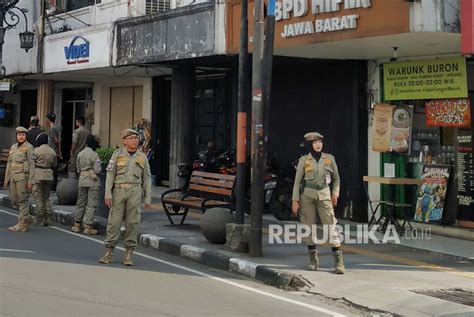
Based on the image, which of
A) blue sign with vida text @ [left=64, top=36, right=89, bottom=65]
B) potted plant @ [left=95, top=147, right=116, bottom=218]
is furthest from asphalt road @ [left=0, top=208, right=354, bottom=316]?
blue sign with vida text @ [left=64, top=36, right=89, bottom=65]

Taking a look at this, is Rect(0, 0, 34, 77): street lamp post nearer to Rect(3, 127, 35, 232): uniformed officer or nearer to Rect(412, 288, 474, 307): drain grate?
Rect(3, 127, 35, 232): uniformed officer

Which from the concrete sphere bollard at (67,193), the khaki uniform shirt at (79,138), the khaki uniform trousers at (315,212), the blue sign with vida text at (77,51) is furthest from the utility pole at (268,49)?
the blue sign with vida text at (77,51)

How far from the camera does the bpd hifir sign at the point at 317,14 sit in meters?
9.82

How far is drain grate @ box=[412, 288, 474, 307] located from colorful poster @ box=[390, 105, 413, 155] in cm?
495

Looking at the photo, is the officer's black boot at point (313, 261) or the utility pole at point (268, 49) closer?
the officer's black boot at point (313, 261)

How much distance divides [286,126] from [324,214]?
6.19 meters

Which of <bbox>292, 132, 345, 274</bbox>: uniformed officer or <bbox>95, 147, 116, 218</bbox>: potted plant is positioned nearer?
<bbox>292, 132, 345, 274</bbox>: uniformed officer

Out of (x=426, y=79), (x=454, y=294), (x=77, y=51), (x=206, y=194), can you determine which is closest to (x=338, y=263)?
(x=454, y=294)

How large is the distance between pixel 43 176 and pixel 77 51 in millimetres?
6912

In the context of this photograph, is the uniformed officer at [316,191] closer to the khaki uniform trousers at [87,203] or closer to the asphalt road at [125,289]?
the asphalt road at [125,289]

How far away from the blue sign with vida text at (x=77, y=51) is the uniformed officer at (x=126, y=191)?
9.37 m

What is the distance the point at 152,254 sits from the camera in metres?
9.55

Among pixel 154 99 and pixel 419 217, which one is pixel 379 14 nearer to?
pixel 419 217

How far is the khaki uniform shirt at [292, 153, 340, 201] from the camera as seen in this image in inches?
315
